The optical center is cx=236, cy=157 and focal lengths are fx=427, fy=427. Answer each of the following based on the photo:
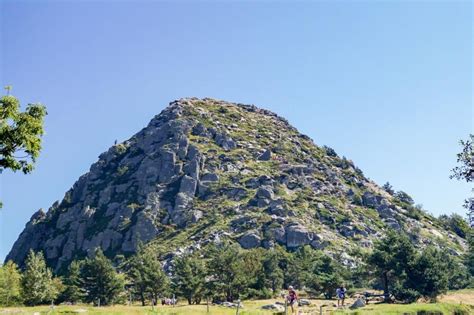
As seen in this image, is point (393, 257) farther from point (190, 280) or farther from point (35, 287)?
point (35, 287)

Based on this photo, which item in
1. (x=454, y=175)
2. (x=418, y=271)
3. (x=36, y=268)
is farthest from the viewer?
(x=36, y=268)

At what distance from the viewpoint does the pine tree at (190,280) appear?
323ft

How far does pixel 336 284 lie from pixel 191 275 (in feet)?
112

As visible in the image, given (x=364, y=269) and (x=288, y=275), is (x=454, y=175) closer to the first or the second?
(x=364, y=269)

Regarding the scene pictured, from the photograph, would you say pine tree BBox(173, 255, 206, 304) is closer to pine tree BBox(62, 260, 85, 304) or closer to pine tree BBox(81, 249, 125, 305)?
pine tree BBox(81, 249, 125, 305)

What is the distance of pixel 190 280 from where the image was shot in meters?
97.9

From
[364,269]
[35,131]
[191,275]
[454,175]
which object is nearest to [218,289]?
[191,275]

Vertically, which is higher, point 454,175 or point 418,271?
point 454,175

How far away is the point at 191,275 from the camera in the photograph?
99.5m

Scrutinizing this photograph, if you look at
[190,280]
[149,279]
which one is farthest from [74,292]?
[190,280]

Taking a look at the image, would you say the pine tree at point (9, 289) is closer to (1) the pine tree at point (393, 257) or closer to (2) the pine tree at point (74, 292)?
(2) the pine tree at point (74, 292)

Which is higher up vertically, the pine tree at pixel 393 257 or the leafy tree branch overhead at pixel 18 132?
the leafy tree branch overhead at pixel 18 132

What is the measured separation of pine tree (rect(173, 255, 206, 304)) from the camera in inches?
3880

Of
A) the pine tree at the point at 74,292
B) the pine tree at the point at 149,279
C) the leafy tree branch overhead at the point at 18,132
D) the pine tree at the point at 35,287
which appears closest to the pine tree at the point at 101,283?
the pine tree at the point at 74,292
